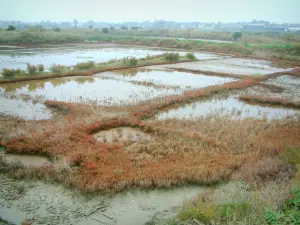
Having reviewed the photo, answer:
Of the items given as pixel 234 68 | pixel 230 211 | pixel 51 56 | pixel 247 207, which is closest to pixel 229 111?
pixel 247 207

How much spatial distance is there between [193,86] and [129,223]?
13050 mm

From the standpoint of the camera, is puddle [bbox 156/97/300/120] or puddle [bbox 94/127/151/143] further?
puddle [bbox 156/97/300/120]

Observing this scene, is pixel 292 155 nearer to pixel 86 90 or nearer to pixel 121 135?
pixel 121 135

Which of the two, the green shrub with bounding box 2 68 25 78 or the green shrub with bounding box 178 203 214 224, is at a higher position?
the green shrub with bounding box 2 68 25 78

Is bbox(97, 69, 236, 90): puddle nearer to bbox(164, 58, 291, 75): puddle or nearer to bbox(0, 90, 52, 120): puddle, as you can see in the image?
bbox(164, 58, 291, 75): puddle

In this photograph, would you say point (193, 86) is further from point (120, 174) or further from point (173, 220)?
point (173, 220)

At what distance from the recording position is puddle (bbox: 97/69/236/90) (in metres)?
17.5

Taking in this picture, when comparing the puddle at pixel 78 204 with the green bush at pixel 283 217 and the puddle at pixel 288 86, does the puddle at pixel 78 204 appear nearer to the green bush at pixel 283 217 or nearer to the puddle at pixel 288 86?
the green bush at pixel 283 217

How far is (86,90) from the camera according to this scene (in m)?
15.1

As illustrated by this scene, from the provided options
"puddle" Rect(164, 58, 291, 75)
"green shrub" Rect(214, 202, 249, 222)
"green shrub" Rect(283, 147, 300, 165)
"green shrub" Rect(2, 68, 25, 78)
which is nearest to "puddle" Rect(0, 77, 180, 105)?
"green shrub" Rect(2, 68, 25, 78)

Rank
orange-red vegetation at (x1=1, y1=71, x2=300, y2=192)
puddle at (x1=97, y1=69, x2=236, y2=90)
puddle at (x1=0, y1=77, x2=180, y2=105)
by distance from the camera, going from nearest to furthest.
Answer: orange-red vegetation at (x1=1, y1=71, x2=300, y2=192), puddle at (x1=0, y1=77, x2=180, y2=105), puddle at (x1=97, y1=69, x2=236, y2=90)

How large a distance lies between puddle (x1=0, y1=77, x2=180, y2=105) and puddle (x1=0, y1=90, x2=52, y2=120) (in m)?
1.16

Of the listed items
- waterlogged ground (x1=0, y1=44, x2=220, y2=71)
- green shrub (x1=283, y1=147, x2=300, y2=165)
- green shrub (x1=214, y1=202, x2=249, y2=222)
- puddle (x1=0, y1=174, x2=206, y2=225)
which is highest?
waterlogged ground (x1=0, y1=44, x2=220, y2=71)

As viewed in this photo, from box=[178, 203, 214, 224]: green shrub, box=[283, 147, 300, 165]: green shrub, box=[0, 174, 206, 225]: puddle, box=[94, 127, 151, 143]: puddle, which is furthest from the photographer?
box=[94, 127, 151, 143]: puddle
